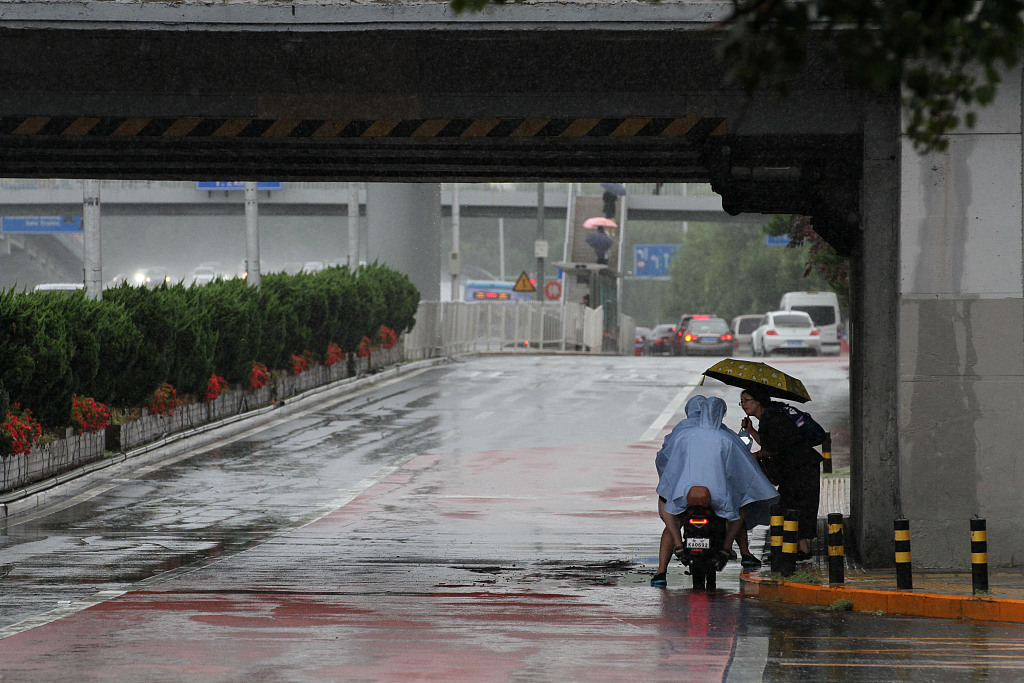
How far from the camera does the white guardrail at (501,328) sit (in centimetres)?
4378

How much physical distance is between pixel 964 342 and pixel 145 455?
1373cm

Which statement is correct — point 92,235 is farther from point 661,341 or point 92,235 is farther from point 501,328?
point 661,341

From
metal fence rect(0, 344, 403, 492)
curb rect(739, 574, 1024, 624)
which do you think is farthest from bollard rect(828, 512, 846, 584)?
metal fence rect(0, 344, 403, 492)

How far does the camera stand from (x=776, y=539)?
40.7 feet

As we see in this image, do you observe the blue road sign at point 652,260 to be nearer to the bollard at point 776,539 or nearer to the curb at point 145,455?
the curb at point 145,455

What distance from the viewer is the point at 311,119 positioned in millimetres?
13656

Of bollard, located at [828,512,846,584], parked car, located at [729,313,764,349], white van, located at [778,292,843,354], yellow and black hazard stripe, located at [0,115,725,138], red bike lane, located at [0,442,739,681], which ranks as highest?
yellow and black hazard stripe, located at [0,115,725,138]

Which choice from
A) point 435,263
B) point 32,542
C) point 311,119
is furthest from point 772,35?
point 435,263

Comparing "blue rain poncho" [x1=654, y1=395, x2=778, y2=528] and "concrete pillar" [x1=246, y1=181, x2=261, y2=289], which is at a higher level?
"concrete pillar" [x1=246, y1=181, x2=261, y2=289]

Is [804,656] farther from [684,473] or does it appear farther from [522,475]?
[522,475]

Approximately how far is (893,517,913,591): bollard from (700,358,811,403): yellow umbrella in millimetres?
2314

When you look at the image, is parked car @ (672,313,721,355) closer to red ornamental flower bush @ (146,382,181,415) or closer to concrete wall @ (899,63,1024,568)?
red ornamental flower bush @ (146,382,181,415)

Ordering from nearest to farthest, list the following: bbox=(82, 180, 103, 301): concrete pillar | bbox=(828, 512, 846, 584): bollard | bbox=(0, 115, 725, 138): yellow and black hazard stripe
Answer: bbox=(828, 512, 846, 584): bollard, bbox=(0, 115, 725, 138): yellow and black hazard stripe, bbox=(82, 180, 103, 301): concrete pillar

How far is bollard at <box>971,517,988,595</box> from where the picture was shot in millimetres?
10953
